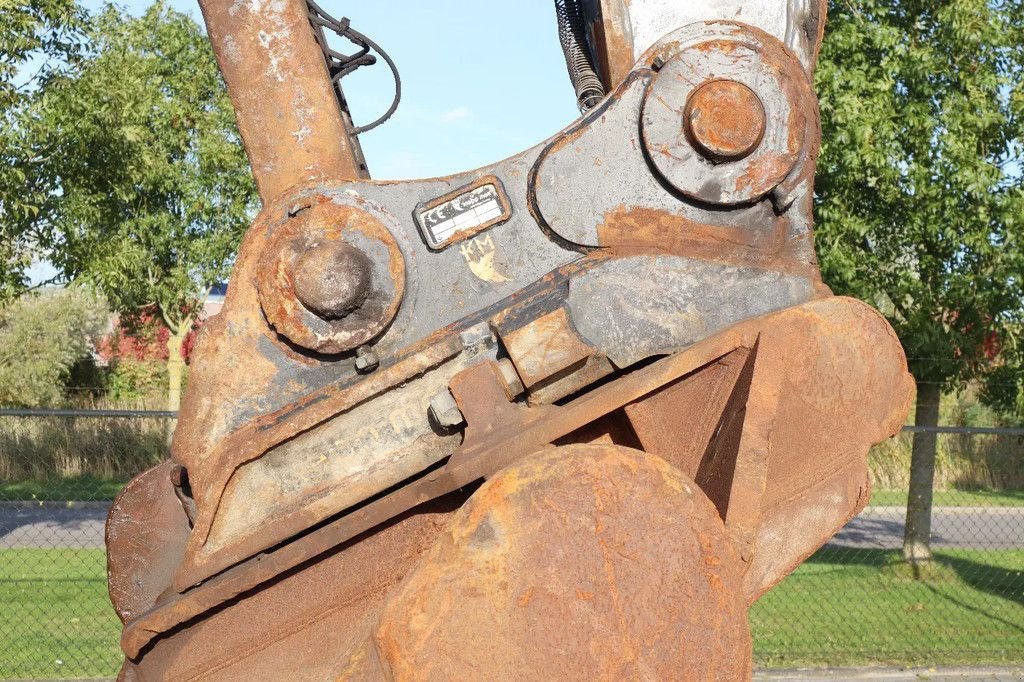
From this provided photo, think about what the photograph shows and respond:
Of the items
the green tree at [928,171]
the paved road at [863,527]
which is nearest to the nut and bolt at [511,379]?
the green tree at [928,171]

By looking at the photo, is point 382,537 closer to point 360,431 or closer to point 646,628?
point 360,431

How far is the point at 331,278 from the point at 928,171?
31.9ft

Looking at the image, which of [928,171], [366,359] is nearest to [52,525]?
[928,171]

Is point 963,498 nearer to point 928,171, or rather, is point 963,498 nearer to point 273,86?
point 928,171

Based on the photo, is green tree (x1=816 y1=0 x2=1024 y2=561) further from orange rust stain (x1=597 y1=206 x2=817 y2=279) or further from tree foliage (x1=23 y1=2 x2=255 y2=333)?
orange rust stain (x1=597 y1=206 x2=817 y2=279)

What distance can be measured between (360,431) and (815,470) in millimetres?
982

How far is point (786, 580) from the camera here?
12.0 metres

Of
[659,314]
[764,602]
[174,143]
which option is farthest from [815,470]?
[174,143]

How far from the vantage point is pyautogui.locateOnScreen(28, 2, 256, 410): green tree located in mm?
12523

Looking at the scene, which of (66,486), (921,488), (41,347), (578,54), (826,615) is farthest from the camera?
(41,347)

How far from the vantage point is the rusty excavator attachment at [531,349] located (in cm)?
232

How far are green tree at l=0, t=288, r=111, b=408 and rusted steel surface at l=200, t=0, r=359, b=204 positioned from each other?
23227 millimetres

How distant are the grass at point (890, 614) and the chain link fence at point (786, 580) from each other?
18mm

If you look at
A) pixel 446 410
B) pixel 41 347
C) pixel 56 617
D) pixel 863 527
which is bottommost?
pixel 863 527
